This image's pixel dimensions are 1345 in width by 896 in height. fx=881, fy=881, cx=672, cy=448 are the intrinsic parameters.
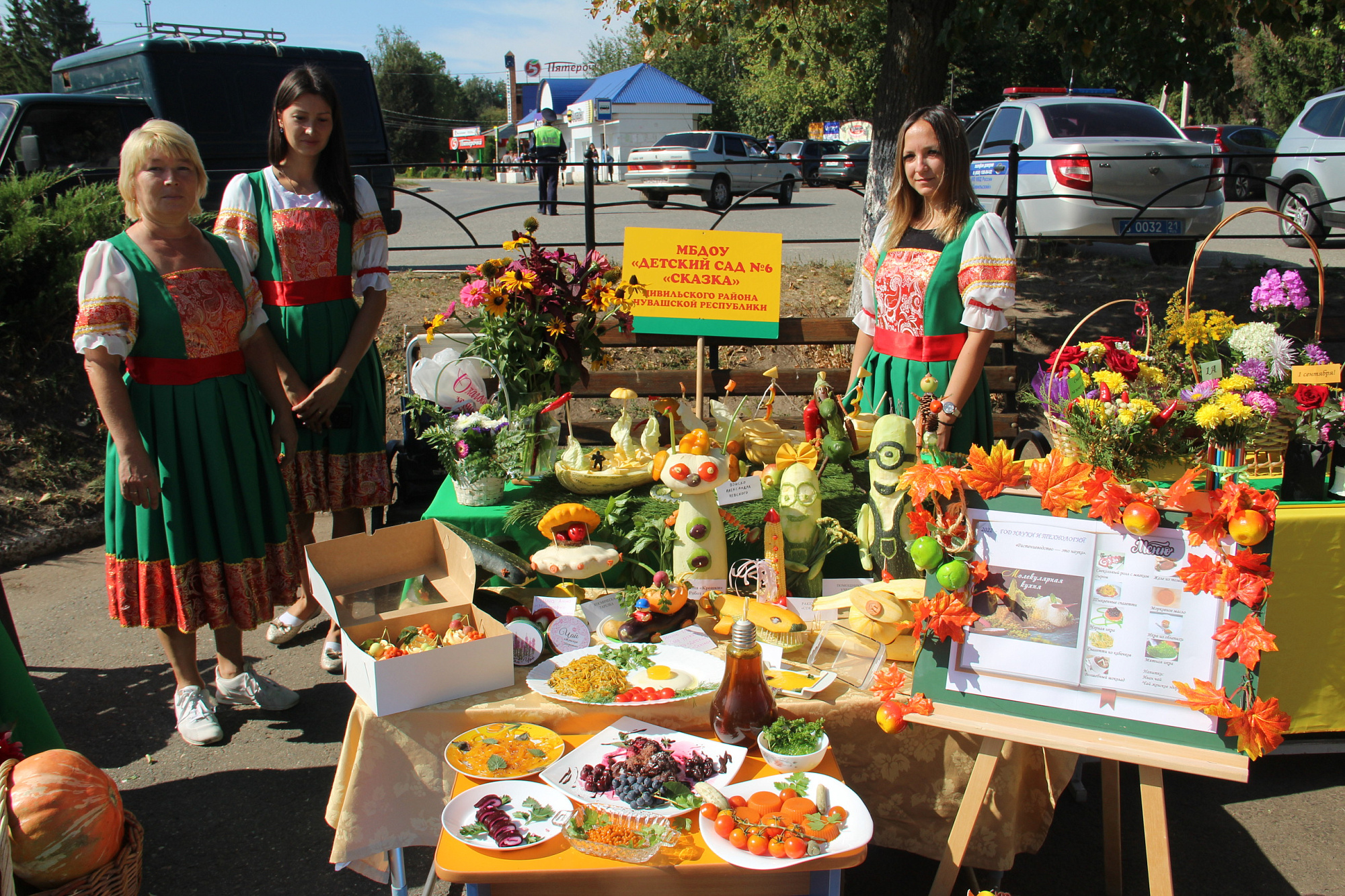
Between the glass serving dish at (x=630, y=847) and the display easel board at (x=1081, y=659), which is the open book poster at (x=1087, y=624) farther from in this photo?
the glass serving dish at (x=630, y=847)

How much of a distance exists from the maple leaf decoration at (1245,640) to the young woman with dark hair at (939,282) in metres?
0.91

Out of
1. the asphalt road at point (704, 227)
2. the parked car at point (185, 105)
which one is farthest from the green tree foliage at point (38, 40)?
the parked car at point (185, 105)

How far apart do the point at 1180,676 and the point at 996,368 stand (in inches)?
126

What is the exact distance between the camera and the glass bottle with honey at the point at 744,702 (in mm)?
1707

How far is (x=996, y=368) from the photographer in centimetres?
461

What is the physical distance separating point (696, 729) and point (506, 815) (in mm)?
480

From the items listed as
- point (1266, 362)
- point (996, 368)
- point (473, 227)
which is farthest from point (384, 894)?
point (473, 227)

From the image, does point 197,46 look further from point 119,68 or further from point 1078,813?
point 1078,813

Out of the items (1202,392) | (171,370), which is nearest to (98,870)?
(171,370)

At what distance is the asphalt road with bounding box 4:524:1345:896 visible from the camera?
2.26 meters

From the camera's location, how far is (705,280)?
11.0 ft

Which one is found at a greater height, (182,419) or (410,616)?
(182,419)

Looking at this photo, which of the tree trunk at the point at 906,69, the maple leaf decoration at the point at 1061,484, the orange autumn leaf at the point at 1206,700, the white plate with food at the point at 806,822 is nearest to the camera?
the white plate with food at the point at 806,822

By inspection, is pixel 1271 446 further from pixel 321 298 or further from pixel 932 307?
pixel 321 298
